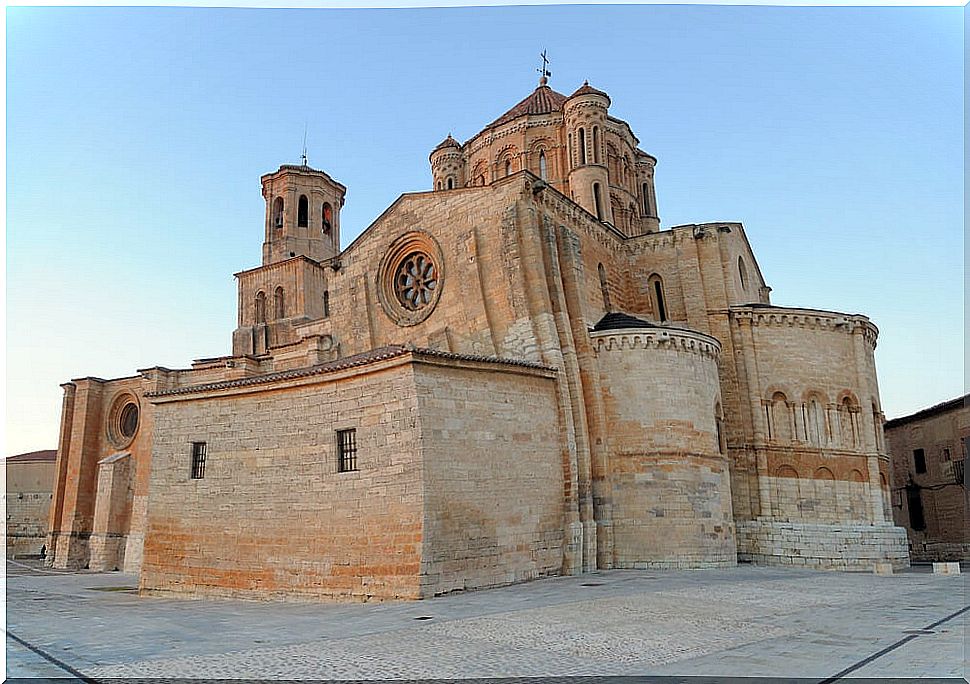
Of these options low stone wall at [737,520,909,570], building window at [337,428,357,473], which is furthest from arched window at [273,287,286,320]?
low stone wall at [737,520,909,570]

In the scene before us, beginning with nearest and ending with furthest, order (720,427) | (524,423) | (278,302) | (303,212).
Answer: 1. (524,423)
2. (720,427)
3. (278,302)
4. (303,212)

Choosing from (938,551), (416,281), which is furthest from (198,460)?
(938,551)

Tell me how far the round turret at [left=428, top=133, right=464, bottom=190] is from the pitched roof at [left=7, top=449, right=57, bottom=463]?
27.8 m

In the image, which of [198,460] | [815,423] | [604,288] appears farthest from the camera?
[604,288]

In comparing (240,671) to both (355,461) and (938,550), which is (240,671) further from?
(938,550)

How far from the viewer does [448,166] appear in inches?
1336

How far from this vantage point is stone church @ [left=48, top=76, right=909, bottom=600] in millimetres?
15203

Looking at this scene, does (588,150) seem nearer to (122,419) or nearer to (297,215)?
(297,215)

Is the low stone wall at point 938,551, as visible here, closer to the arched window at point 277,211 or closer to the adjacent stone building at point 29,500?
the arched window at point 277,211

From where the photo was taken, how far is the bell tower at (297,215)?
35.8m

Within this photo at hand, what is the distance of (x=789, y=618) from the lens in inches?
422

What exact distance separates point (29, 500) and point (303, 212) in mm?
22815

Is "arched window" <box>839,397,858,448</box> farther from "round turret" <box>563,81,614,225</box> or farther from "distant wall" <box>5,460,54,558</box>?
"distant wall" <box>5,460,54,558</box>

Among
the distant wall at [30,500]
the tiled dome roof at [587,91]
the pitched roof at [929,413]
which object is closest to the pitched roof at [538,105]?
the tiled dome roof at [587,91]
